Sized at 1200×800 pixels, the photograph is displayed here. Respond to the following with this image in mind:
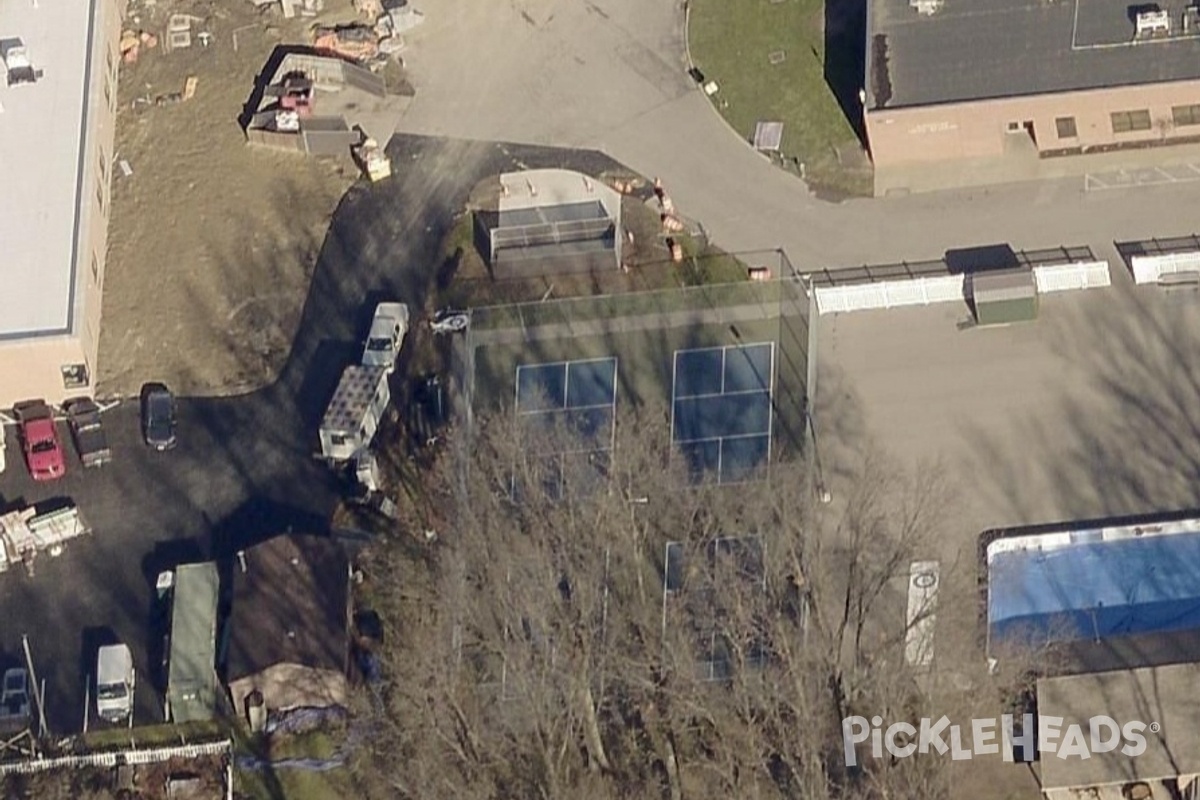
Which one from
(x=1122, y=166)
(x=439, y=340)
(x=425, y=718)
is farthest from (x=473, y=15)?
(x=425, y=718)

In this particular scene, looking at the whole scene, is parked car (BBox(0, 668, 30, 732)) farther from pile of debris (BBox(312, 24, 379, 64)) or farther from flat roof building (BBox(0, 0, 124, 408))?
pile of debris (BBox(312, 24, 379, 64))

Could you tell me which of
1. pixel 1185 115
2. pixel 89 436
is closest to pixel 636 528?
pixel 89 436

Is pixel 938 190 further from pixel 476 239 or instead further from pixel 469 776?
pixel 469 776

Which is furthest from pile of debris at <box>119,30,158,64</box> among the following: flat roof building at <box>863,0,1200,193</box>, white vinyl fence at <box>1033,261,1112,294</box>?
white vinyl fence at <box>1033,261,1112,294</box>

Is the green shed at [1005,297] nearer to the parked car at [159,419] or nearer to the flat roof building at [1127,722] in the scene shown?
the flat roof building at [1127,722]

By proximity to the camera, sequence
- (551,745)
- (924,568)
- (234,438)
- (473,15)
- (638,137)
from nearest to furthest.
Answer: (551,745) → (924,568) → (234,438) → (638,137) → (473,15)

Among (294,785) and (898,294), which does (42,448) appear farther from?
(898,294)
